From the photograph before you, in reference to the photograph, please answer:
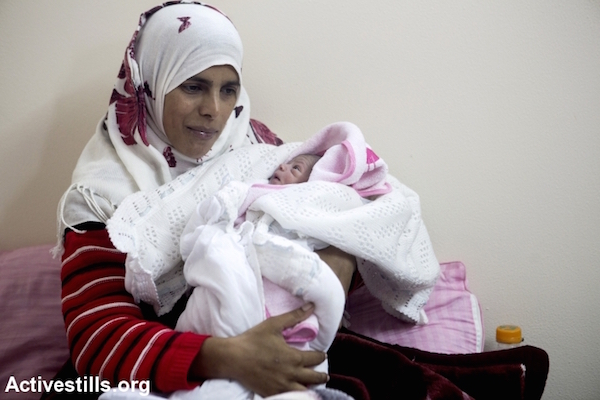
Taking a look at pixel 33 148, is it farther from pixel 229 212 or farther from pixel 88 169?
pixel 229 212

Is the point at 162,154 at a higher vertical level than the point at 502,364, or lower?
higher

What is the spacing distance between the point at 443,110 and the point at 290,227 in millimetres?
840

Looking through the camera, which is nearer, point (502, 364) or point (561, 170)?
point (502, 364)

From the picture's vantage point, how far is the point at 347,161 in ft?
4.47

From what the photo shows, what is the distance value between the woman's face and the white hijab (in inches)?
0.8

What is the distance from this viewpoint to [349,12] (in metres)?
1.77

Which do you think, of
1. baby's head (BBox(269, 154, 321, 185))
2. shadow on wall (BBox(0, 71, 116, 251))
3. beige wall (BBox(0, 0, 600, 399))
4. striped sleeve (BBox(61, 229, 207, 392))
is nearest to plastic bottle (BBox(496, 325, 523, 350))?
beige wall (BBox(0, 0, 600, 399))

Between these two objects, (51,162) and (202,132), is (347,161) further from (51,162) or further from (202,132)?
(51,162)

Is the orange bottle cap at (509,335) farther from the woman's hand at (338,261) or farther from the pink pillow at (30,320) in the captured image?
the pink pillow at (30,320)

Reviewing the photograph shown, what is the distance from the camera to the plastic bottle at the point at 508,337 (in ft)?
5.14

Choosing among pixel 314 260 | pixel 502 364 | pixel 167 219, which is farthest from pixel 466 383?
pixel 167 219

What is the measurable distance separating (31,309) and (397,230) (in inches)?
42.2

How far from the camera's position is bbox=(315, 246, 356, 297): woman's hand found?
123cm
